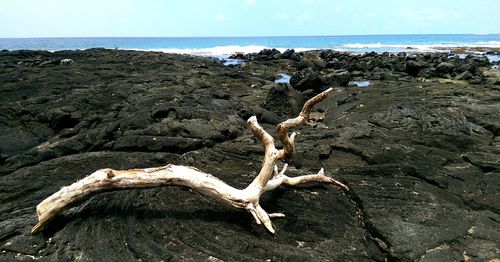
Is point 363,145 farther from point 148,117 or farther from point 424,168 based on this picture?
point 148,117

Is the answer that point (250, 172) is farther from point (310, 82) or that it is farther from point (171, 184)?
point (310, 82)

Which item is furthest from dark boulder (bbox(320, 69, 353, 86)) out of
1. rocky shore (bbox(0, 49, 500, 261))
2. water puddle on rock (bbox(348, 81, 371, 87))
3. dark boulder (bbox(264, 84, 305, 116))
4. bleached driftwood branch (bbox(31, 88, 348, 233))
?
bleached driftwood branch (bbox(31, 88, 348, 233))

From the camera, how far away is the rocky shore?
19.3 feet

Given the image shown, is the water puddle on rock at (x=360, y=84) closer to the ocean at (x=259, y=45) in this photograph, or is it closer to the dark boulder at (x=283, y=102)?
the dark boulder at (x=283, y=102)

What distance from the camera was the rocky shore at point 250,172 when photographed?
588 cm

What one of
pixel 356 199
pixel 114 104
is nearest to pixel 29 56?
pixel 114 104

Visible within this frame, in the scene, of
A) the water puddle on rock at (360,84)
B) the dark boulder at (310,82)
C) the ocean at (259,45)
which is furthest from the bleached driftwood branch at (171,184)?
the ocean at (259,45)

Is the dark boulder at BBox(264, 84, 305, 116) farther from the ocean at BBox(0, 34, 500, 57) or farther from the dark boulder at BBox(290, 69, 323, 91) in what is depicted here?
the ocean at BBox(0, 34, 500, 57)

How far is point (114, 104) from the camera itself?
1491 cm

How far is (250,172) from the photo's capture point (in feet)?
27.0

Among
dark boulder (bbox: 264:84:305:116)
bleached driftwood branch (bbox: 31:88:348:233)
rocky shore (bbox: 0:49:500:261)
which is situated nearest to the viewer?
rocky shore (bbox: 0:49:500:261)

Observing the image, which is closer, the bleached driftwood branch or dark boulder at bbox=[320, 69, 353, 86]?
the bleached driftwood branch

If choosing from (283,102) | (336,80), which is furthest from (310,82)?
Result: (283,102)

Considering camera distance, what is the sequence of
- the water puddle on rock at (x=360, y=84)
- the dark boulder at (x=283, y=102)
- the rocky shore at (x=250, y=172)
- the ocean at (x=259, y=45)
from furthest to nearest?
the ocean at (x=259, y=45) → the water puddle on rock at (x=360, y=84) → the dark boulder at (x=283, y=102) → the rocky shore at (x=250, y=172)
